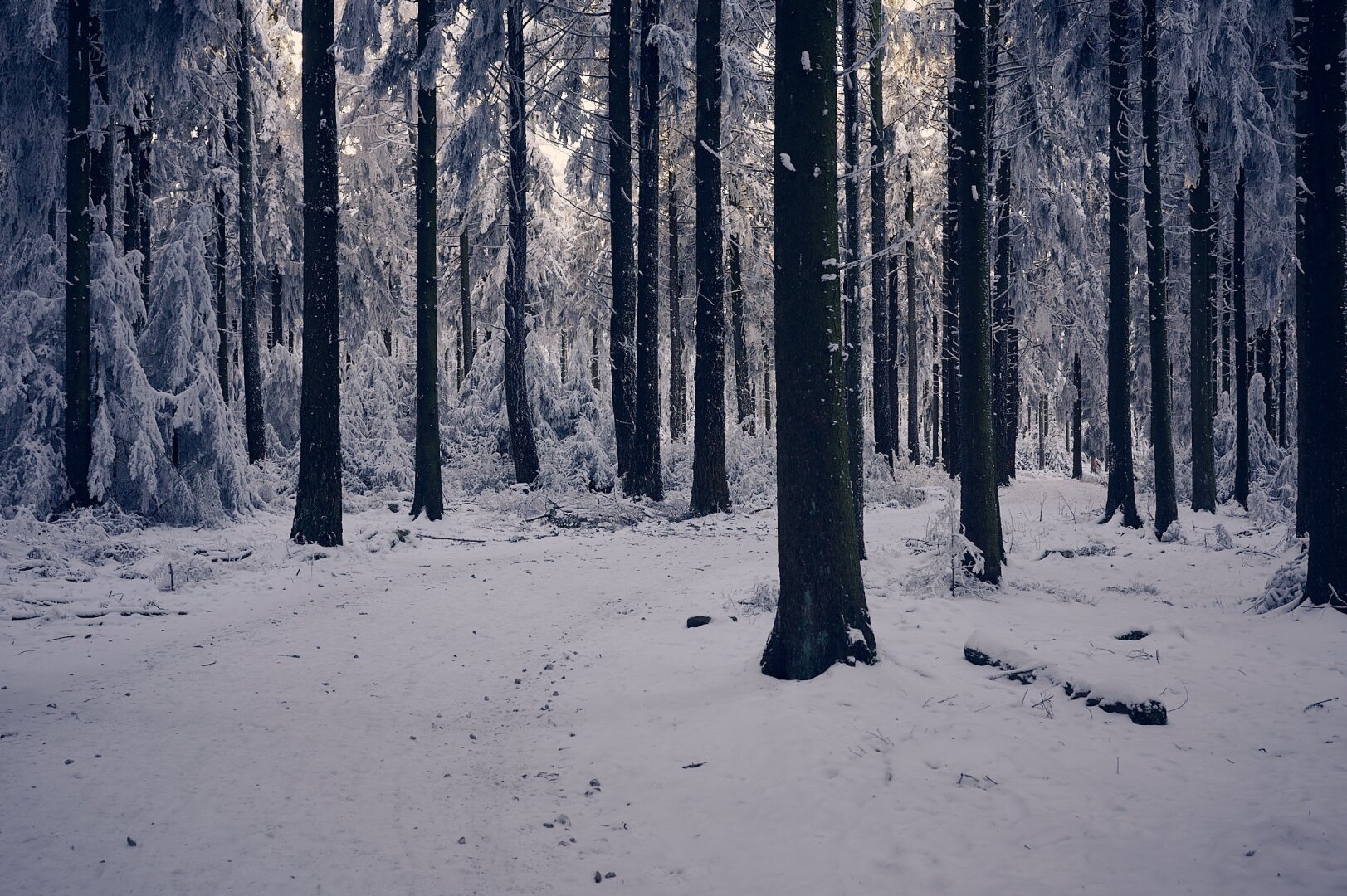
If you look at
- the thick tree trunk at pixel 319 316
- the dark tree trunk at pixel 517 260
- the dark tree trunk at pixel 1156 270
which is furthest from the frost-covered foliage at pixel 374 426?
the dark tree trunk at pixel 1156 270

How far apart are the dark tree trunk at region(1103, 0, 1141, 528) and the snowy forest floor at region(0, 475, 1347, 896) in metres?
4.93

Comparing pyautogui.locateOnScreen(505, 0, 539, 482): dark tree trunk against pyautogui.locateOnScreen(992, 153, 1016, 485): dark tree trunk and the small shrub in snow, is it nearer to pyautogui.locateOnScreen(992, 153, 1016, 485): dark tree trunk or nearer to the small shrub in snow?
pyautogui.locateOnScreen(992, 153, 1016, 485): dark tree trunk

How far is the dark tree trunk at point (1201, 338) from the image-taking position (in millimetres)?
13969

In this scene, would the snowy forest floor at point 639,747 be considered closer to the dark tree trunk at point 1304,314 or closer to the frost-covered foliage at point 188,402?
the dark tree trunk at point 1304,314

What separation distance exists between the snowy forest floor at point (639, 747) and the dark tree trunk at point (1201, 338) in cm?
705

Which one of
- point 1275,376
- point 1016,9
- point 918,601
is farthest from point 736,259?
point 1275,376

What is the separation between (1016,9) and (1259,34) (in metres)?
3.97

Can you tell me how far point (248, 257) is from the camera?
62.2 ft

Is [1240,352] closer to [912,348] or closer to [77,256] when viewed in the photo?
[912,348]

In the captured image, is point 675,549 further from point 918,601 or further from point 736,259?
point 736,259

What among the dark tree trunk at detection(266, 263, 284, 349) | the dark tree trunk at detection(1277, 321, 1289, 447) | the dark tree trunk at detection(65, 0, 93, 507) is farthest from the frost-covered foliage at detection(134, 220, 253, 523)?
the dark tree trunk at detection(1277, 321, 1289, 447)

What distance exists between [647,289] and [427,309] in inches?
177

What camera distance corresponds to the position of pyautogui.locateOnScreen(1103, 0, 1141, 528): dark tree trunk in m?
12.5

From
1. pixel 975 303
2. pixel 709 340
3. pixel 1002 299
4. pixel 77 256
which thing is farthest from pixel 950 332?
pixel 77 256
